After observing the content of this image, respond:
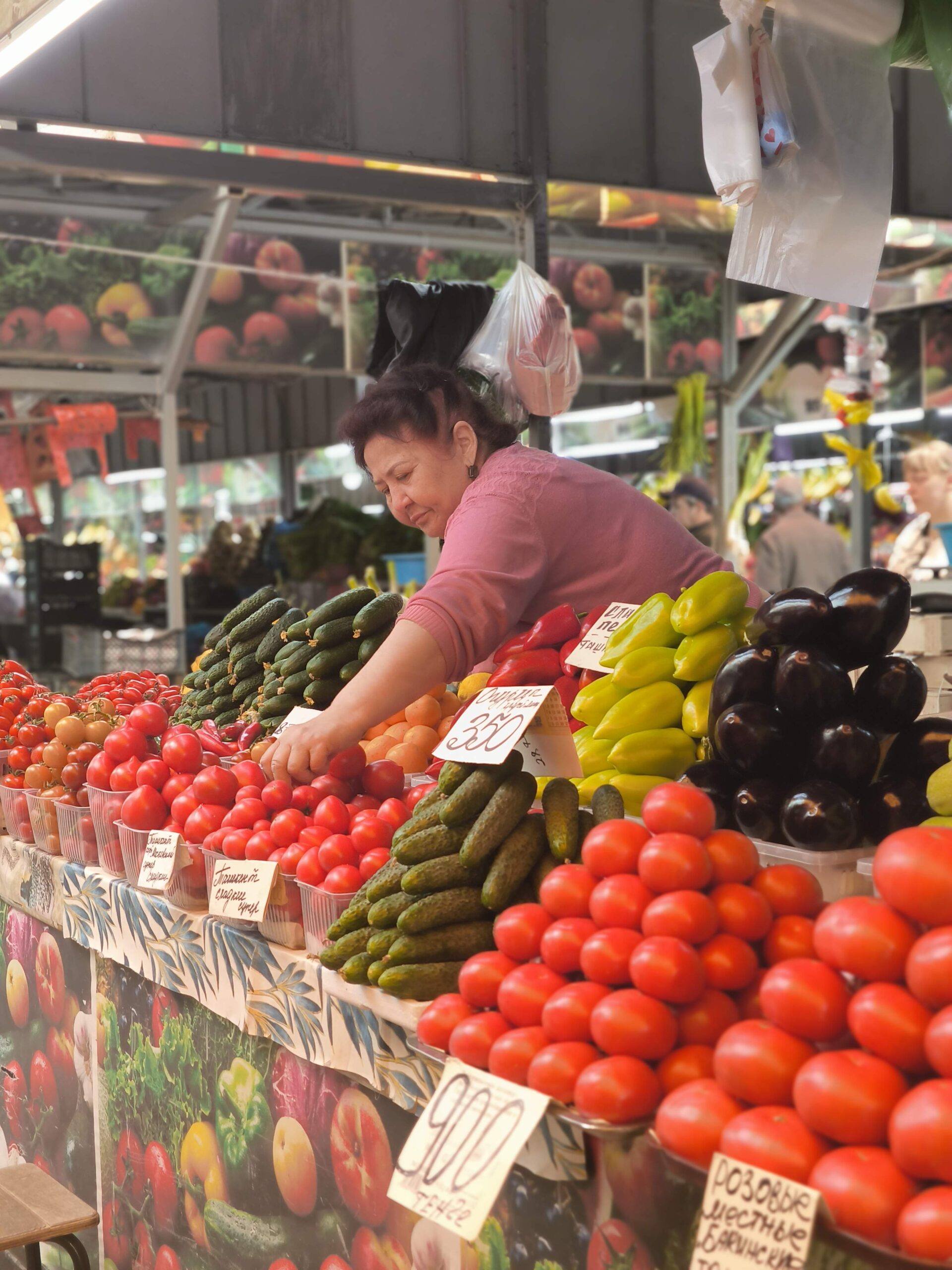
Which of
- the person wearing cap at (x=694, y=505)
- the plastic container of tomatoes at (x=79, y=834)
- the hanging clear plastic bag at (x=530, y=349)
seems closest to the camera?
the plastic container of tomatoes at (x=79, y=834)

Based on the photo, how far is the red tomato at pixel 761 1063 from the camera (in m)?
1.17

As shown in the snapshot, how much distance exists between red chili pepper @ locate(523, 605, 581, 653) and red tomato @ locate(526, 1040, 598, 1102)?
4.72 feet

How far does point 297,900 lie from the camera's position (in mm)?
1979

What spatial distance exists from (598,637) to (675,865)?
3.63 feet

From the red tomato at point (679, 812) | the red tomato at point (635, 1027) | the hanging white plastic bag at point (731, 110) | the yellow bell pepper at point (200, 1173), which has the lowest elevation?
the yellow bell pepper at point (200, 1173)

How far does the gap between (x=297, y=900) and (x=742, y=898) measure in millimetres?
823

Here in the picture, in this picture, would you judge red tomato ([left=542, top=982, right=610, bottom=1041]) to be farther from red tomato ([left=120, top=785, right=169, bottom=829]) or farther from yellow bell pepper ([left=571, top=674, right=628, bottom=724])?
red tomato ([left=120, top=785, right=169, bottom=829])

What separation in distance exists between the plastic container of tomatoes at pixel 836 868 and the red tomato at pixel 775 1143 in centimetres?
52

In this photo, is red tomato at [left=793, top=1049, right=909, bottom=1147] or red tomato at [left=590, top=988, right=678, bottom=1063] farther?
red tomato at [left=590, top=988, right=678, bottom=1063]

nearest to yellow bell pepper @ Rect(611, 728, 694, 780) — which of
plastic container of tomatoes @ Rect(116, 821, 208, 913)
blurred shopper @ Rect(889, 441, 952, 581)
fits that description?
plastic container of tomatoes @ Rect(116, 821, 208, 913)

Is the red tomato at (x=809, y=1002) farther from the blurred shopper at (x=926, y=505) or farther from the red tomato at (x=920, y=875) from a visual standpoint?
the blurred shopper at (x=926, y=505)

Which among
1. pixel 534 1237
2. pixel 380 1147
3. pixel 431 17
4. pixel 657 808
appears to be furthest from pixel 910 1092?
pixel 431 17

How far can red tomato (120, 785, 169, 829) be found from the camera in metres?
2.46

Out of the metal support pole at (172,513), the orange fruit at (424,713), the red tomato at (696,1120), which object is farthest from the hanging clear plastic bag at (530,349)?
the red tomato at (696,1120)
